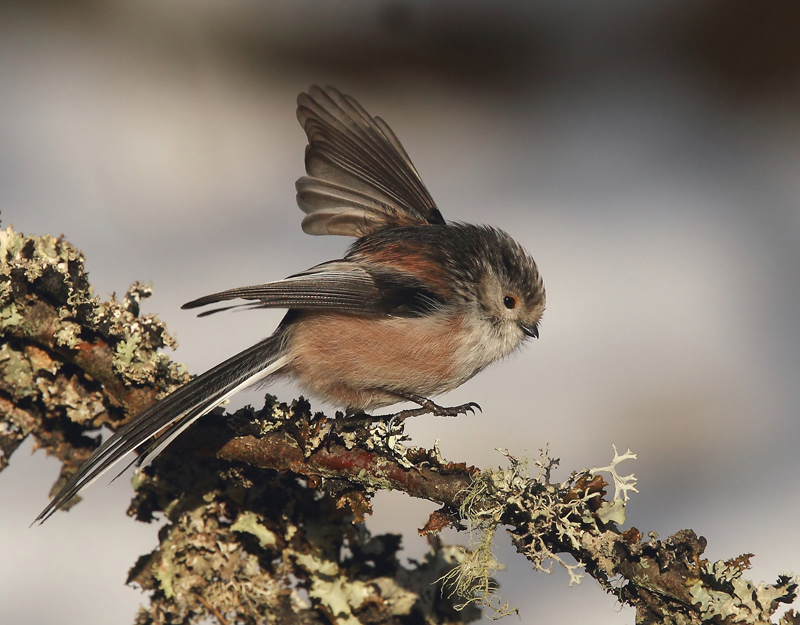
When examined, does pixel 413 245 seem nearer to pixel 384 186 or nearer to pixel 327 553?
pixel 384 186

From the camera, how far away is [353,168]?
2.16m

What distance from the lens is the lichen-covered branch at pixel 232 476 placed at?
1.41 metres

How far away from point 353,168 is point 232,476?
1.05 m

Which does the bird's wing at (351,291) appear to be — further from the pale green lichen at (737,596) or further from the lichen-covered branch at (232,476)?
the pale green lichen at (737,596)

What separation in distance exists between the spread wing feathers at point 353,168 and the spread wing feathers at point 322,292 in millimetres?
385

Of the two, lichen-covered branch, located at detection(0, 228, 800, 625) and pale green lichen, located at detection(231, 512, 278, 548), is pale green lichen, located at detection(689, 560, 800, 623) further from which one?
Result: pale green lichen, located at detection(231, 512, 278, 548)

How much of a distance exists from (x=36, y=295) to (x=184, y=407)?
44 cm

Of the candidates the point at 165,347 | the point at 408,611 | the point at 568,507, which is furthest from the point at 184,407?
the point at 568,507

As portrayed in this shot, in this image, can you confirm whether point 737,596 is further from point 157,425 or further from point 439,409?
point 157,425

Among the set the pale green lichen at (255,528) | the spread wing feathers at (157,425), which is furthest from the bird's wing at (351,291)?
the pale green lichen at (255,528)

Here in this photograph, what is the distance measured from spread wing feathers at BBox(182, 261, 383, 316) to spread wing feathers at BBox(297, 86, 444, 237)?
1.26ft

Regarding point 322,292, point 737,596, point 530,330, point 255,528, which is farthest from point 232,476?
point 737,596

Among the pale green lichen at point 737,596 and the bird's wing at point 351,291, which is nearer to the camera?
the pale green lichen at point 737,596

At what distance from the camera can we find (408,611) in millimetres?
1523
